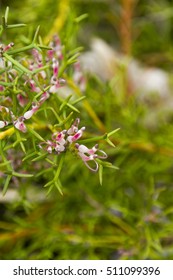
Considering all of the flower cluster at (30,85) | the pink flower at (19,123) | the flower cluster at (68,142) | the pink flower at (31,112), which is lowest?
the flower cluster at (68,142)

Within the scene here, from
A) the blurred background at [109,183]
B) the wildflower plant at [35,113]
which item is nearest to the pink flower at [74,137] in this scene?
the wildflower plant at [35,113]

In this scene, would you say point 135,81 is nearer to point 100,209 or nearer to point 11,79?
point 100,209

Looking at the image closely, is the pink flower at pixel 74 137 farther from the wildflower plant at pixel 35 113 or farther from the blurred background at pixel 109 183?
the blurred background at pixel 109 183

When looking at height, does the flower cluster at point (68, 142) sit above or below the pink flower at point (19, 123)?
below

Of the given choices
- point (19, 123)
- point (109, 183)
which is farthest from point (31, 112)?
point (109, 183)

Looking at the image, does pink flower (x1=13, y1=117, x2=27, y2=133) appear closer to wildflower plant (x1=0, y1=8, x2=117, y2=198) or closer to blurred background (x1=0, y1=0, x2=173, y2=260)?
wildflower plant (x1=0, y1=8, x2=117, y2=198)

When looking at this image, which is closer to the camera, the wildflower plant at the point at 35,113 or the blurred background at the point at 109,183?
the wildflower plant at the point at 35,113

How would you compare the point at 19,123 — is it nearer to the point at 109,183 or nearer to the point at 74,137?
the point at 74,137
